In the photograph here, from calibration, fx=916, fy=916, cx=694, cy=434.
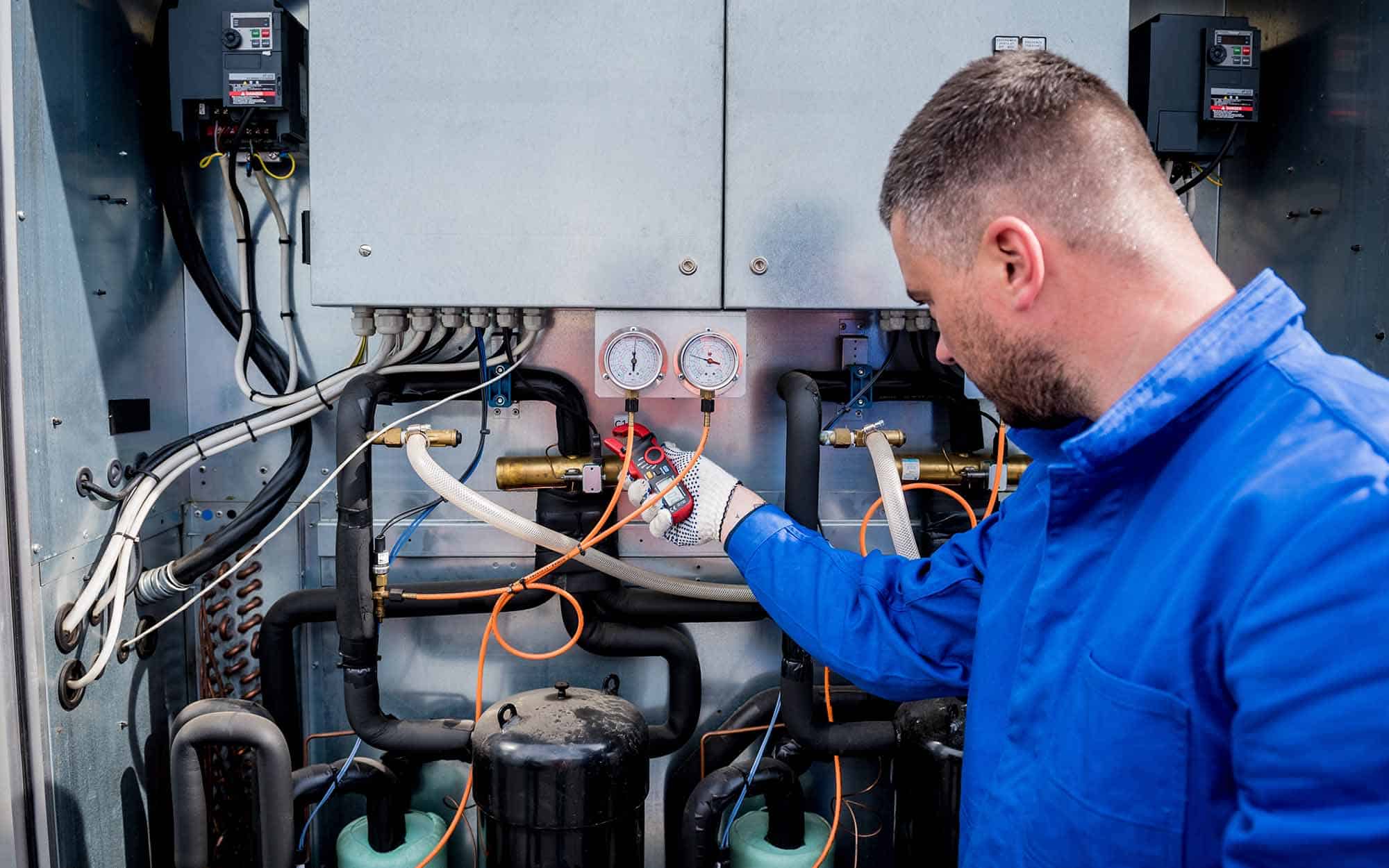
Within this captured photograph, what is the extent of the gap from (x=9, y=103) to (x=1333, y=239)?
2080mm

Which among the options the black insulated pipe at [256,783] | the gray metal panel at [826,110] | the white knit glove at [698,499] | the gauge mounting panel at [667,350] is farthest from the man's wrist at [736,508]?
the black insulated pipe at [256,783]

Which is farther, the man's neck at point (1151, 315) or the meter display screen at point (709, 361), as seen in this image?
the meter display screen at point (709, 361)

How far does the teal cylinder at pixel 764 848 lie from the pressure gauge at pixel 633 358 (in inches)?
34.5

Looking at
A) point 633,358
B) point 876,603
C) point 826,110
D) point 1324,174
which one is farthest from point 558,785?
point 1324,174

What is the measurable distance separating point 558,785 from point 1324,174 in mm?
1675

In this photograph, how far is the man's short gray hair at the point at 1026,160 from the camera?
0.81 metres

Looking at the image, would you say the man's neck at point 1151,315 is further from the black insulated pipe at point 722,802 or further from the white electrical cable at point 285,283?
the white electrical cable at point 285,283

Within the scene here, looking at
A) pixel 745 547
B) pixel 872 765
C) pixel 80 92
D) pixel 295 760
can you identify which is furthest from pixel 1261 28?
pixel 295 760

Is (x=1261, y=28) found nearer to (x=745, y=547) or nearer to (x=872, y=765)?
(x=745, y=547)

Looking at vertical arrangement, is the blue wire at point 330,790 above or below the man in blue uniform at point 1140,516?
below

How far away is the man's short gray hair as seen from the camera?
81cm

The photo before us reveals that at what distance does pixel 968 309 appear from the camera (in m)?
0.91

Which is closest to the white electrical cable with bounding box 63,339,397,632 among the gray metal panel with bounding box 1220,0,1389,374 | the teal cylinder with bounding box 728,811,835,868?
the teal cylinder with bounding box 728,811,835,868

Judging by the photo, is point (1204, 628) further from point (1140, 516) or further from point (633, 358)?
point (633, 358)
